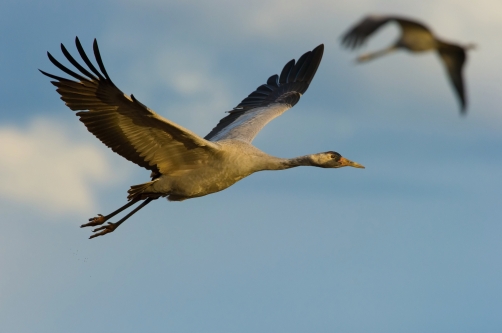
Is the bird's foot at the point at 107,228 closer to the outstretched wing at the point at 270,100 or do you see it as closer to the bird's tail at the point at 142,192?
the bird's tail at the point at 142,192

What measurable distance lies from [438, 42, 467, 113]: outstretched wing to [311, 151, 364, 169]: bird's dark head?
6517 millimetres

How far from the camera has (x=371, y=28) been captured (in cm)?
366

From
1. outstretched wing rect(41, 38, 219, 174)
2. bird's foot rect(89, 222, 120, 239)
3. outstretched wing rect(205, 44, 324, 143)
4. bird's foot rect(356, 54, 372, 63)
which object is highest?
outstretched wing rect(205, 44, 324, 143)

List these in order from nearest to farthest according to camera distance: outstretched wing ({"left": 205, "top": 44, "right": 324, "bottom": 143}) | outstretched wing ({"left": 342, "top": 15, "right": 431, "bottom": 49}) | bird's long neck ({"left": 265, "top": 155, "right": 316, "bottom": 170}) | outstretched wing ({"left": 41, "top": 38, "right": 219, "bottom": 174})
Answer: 1. outstretched wing ({"left": 342, "top": 15, "right": 431, "bottom": 49})
2. outstretched wing ({"left": 41, "top": 38, "right": 219, "bottom": 174})
3. bird's long neck ({"left": 265, "top": 155, "right": 316, "bottom": 170})
4. outstretched wing ({"left": 205, "top": 44, "right": 324, "bottom": 143})

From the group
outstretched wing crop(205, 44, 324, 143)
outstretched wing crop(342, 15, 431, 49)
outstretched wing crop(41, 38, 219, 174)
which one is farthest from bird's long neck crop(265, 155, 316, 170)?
outstretched wing crop(342, 15, 431, 49)

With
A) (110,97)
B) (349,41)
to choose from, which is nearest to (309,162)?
(110,97)

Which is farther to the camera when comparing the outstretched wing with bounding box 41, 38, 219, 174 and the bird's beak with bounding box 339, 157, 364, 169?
the bird's beak with bounding box 339, 157, 364, 169

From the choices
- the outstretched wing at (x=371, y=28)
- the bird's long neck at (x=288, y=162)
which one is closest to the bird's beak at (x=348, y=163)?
the bird's long neck at (x=288, y=162)

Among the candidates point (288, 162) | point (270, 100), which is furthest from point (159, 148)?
point (270, 100)

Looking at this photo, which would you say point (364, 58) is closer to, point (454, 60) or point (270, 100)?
point (454, 60)

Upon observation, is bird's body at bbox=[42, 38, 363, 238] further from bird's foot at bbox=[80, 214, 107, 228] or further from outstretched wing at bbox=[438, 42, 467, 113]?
outstretched wing at bbox=[438, 42, 467, 113]

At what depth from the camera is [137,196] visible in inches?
429

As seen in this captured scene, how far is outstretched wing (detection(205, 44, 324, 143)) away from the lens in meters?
12.4

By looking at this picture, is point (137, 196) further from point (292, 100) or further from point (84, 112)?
point (292, 100)
